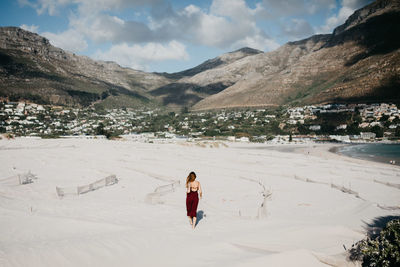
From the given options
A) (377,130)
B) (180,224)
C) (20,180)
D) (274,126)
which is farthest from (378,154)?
(20,180)

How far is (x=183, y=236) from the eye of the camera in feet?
23.7

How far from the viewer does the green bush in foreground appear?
4381 mm

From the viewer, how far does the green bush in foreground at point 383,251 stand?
4.38m

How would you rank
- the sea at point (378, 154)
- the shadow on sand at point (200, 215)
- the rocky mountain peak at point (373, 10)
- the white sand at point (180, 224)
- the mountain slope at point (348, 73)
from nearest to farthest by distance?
the white sand at point (180, 224) < the shadow on sand at point (200, 215) < the sea at point (378, 154) < the mountain slope at point (348, 73) < the rocky mountain peak at point (373, 10)

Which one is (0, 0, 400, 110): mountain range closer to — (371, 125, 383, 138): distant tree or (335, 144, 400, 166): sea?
(371, 125, 383, 138): distant tree

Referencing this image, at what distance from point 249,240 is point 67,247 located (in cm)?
445

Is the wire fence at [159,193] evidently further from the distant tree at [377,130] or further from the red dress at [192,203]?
the distant tree at [377,130]

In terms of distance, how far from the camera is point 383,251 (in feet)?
14.7

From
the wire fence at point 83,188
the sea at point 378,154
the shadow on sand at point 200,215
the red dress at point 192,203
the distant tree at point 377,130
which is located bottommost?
the sea at point 378,154

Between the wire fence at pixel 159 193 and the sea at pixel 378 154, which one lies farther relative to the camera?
the sea at pixel 378 154

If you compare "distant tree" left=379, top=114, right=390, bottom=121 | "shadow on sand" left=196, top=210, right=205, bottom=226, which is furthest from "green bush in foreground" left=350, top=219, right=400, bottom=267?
"distant tree" left=379, top=114, right=390, bottom=121

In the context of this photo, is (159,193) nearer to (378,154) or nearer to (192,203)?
(192,203)

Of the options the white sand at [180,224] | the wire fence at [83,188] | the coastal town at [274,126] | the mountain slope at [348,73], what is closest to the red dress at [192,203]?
the white sand at [180,224]

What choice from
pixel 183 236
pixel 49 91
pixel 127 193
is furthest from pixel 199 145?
pixel 49 91
